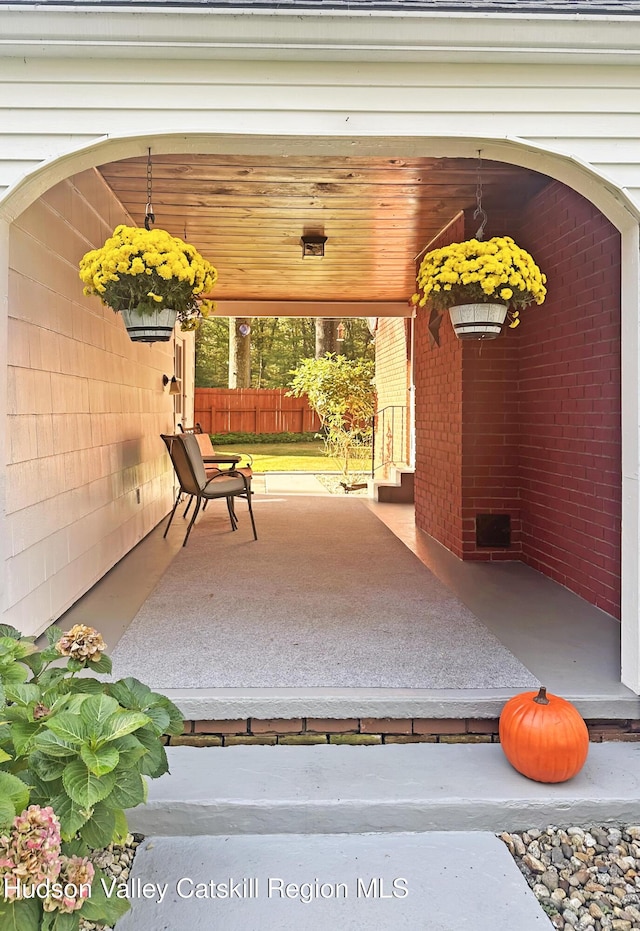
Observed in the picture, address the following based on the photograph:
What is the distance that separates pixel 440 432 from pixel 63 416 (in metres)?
3.12

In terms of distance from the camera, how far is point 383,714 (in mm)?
2447

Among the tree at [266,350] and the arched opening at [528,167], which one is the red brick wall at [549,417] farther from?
the tree at [266,350]

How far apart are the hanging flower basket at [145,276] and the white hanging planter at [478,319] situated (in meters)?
1.33

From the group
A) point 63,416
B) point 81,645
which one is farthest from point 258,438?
point 81,645

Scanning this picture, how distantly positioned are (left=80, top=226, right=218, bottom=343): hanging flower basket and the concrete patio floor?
1.53 m

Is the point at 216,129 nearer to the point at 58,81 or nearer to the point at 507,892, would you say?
the point at 58,81

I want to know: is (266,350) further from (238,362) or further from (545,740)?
(545,740)

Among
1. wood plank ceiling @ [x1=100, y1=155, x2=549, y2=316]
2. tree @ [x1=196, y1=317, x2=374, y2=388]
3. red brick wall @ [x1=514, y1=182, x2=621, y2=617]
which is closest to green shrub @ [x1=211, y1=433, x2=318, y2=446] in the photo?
tree @ [x1=196, y1=317, x2=374, y2=388]

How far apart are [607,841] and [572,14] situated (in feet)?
8.85

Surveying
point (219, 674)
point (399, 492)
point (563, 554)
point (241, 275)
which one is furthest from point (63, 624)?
point (399, 492)

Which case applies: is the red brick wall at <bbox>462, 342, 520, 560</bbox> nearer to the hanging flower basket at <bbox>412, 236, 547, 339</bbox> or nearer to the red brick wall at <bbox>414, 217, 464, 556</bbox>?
the red brick wall at <bbox>414, 217, 464, 556</bbox>

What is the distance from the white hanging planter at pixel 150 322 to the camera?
324 centimetres

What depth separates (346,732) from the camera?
246 centimetres

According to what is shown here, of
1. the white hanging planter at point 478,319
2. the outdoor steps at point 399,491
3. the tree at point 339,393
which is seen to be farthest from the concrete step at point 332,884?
the tree at point 339,393
